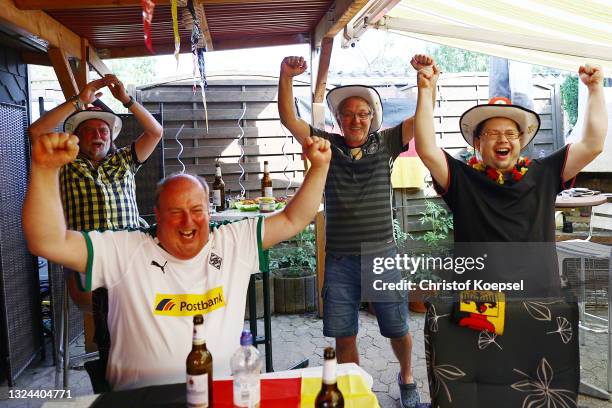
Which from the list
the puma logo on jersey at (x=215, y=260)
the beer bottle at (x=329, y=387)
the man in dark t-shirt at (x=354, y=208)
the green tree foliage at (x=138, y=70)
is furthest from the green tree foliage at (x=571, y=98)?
the green tree foliage at (x=138, y=70)

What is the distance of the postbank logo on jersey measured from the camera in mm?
1712

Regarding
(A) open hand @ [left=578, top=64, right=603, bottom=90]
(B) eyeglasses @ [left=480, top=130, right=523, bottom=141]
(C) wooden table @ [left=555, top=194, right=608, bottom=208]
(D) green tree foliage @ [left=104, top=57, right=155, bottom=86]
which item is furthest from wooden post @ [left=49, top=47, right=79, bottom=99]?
(D) green tree foliage @ [left=104, top=57, right=155, bottom=86]

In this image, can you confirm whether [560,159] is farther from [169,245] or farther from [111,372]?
[111,372]

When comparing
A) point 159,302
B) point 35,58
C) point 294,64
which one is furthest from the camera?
point 35,58

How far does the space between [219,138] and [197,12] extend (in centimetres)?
268

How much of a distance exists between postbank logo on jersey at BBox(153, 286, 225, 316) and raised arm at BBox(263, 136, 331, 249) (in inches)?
12.8

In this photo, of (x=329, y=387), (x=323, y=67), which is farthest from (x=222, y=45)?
(x=329, y=387)

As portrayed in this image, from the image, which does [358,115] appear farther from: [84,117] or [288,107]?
[84,117]

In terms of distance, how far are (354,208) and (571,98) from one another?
764 cm

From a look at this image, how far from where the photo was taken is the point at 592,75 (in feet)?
7.49

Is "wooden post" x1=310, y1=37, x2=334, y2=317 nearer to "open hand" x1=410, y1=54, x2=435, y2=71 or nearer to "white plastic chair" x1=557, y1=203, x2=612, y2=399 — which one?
"open hand" x1=410, y1=54, x2=435, y2=71

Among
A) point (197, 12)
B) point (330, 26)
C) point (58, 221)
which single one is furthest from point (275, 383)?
point (330, 26)

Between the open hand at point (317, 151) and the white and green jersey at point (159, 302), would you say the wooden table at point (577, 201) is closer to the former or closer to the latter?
the open hand at point (317, 151)

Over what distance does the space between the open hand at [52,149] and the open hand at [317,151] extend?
77 cm
